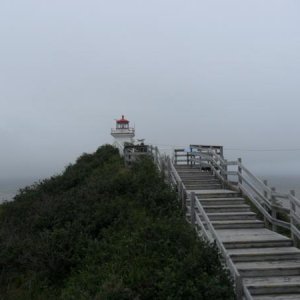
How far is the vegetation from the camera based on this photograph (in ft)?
21.9

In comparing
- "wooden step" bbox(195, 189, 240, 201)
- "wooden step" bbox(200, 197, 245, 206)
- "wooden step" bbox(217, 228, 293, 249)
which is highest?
"wooden step" bbox(195, 189, 240, 201)

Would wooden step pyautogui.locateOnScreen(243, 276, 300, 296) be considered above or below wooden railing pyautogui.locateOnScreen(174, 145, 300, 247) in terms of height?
below

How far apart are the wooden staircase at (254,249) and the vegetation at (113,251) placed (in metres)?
0.86

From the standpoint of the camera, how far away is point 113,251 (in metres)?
8.75

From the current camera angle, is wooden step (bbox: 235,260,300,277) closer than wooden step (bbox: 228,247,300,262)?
Yes

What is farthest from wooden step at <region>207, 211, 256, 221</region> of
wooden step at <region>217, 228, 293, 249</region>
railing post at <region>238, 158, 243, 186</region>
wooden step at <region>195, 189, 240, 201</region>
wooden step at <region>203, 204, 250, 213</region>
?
railing post at <region>238, 158, 243, 186</region>

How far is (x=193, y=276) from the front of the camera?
6.65 meters

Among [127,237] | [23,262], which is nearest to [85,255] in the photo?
[127,237]

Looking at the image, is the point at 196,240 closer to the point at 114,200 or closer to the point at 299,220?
the point at 299,220

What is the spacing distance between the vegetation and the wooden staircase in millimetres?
858

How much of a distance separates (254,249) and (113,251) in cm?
303

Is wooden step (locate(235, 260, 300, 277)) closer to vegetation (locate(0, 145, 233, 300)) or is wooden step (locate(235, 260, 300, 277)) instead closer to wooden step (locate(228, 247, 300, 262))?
wooden step (locate(228, 247, 300, 262))

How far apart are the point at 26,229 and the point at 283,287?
8877 millimetres

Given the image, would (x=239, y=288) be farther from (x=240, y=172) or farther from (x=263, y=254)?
(x=240, y=172)
